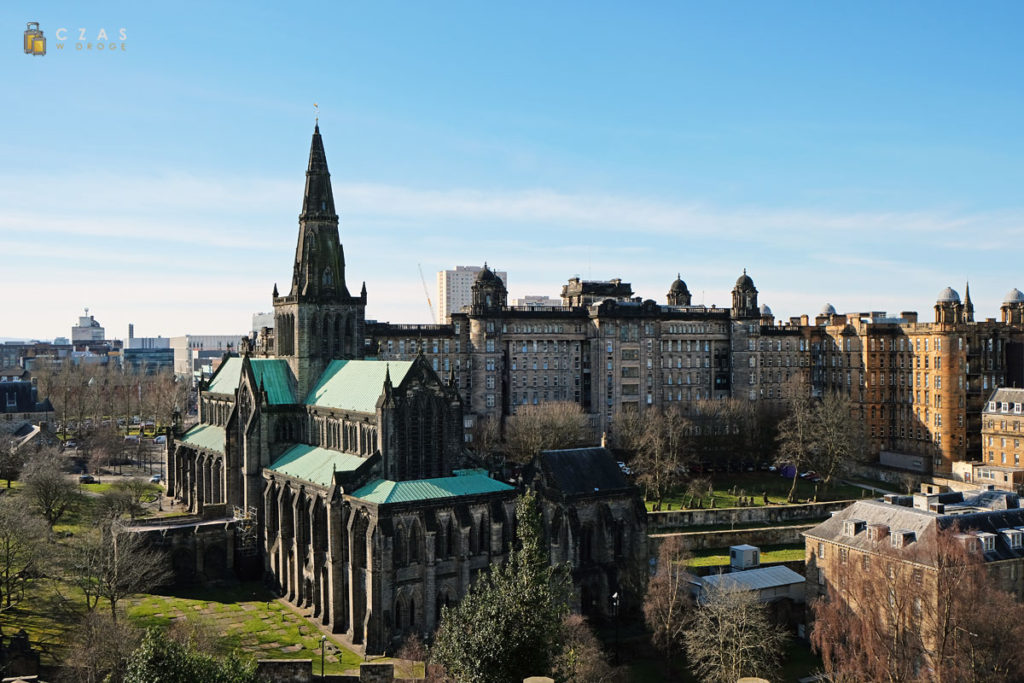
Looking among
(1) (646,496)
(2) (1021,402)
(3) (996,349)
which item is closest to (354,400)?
(1) (646,496)

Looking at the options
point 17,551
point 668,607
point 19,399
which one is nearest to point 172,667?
point 17,551

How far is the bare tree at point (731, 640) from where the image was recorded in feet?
176

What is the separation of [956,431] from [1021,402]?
445 inches

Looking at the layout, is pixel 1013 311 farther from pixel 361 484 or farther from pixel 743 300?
pixel 361 484

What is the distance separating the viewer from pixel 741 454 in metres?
120

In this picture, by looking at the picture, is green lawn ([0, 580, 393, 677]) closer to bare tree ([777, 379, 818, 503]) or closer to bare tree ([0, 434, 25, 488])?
bare tree ([0, 434, 25, 488])

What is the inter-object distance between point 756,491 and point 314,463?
5693cm

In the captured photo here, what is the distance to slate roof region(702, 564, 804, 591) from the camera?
216 feet

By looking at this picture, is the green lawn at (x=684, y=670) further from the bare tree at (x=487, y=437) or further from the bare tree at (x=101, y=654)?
the bare tree at (x=487, y=437)

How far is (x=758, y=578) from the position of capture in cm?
6881

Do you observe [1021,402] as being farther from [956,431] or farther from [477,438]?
[477,438]

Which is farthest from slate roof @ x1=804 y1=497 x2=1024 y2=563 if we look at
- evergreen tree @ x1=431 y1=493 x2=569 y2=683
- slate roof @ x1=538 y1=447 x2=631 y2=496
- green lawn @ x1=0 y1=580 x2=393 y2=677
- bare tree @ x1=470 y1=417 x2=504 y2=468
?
bare tree @ x1=470 y1=417 x2=504 y2=468

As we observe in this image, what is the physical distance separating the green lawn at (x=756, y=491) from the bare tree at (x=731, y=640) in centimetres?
3286

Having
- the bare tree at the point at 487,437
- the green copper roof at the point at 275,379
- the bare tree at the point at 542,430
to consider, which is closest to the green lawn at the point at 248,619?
the green copper roof at the point at 275,379
